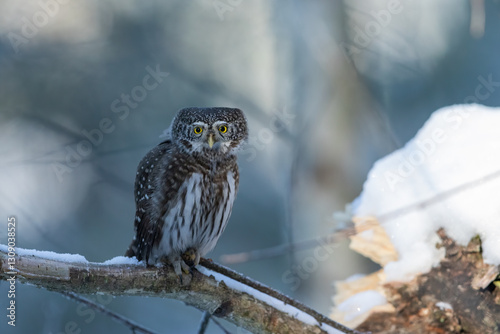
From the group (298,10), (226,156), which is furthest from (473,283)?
(298,10)

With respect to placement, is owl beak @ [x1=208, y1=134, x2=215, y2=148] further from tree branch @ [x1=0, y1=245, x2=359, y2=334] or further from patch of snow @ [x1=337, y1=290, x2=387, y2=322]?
patch of snow @ [x1=337, y1=290, x2=387, y2=322]

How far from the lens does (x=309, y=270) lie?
5.12m

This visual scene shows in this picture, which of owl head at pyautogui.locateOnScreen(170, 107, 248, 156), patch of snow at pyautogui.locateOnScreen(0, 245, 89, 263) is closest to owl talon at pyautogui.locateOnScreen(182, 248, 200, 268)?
owl head at pyautogui.locateOnScreen(170, 107, 248, 156)

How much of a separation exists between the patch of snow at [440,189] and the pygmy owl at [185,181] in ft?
3.86

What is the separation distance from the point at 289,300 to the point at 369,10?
4.38m

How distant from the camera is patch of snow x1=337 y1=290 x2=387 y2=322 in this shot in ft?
11.0

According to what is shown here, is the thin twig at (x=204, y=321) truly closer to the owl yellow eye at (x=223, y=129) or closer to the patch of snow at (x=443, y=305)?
the owl yellow eye at (x=223, y=129)

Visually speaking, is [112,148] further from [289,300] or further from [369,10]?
[289,300]

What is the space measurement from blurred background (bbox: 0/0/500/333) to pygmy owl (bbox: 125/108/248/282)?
2484mm

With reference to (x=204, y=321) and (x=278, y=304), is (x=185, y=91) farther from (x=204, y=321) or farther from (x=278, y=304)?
(x=278, y=304)

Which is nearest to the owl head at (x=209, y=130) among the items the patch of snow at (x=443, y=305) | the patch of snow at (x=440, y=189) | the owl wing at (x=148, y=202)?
the owl wing at (x=148, y=202)

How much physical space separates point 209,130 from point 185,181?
307 mm

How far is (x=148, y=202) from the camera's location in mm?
2990

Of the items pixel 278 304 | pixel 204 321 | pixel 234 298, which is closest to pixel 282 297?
pixel 278 304
